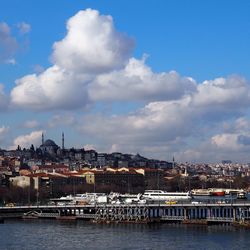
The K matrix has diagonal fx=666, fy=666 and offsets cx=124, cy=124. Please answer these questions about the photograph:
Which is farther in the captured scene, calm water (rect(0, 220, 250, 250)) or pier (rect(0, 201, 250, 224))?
pier (rect(0, 201, 250, 224))

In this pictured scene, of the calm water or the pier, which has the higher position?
the pier

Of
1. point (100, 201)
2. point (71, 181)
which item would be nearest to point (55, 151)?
point (71, 181)

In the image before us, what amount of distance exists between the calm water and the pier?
7.93 feet

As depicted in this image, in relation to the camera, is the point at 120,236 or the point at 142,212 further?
the point at 142,212

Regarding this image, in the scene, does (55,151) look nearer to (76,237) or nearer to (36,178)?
(36,178)

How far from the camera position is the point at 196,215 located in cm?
5012

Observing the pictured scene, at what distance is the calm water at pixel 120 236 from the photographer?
34906mm

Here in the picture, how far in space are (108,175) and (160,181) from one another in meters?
12.9

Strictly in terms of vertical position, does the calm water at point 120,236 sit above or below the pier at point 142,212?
below

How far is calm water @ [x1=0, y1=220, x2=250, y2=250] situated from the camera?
3491 centimetres

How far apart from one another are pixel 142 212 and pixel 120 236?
41.1 feet

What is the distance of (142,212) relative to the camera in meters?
52.1

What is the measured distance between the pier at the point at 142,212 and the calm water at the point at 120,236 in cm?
242

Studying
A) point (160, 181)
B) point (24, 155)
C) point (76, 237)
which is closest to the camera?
point (76, 237)
